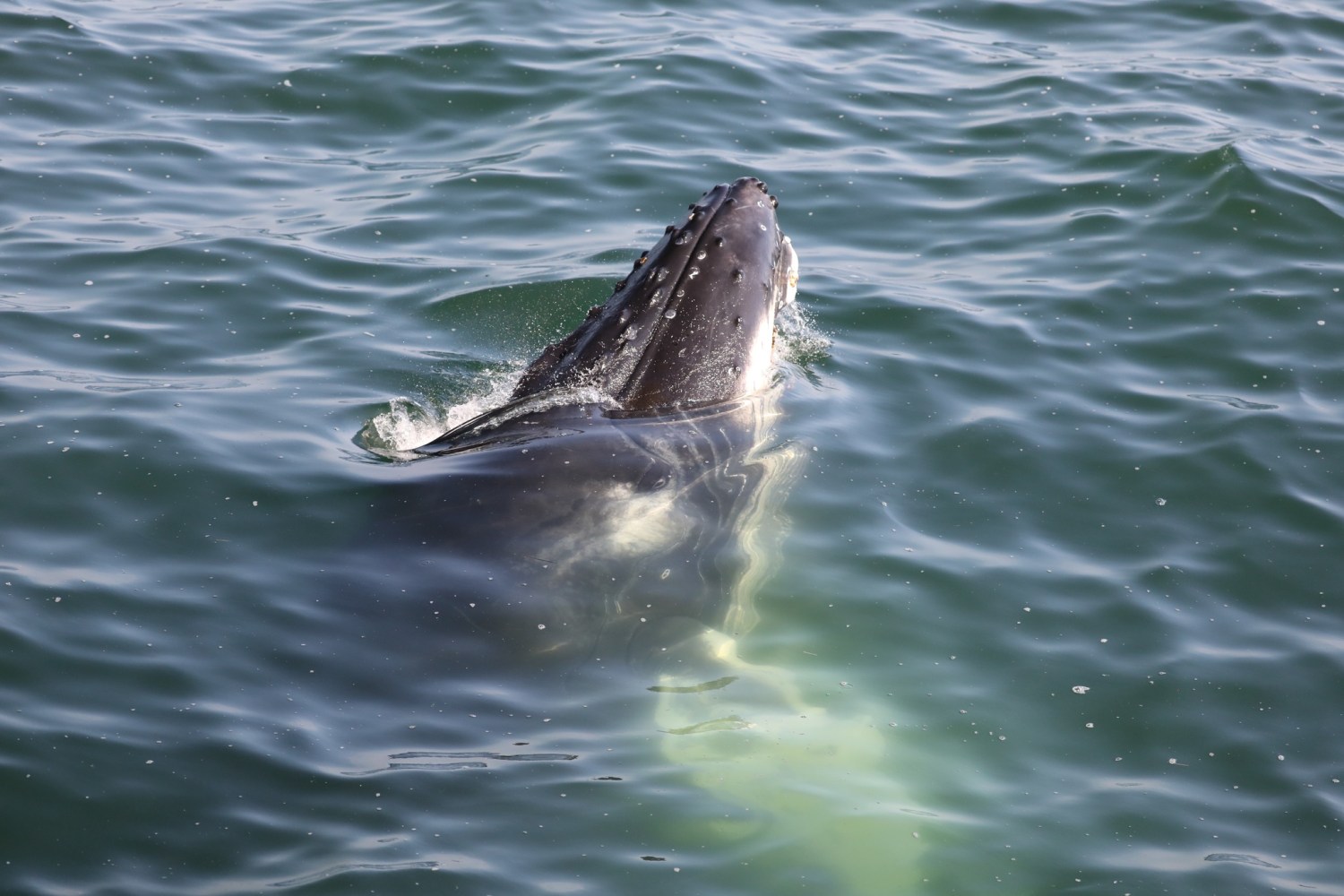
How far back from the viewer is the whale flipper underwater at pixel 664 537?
22.9 feet

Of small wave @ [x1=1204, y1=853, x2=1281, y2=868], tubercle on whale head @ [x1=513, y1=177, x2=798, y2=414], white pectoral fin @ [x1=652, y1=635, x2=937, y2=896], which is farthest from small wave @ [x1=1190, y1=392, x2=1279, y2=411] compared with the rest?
white pectoral fin @ [x1=652, y1=635, x2=937, y2=896]

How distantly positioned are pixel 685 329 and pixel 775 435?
0.94m

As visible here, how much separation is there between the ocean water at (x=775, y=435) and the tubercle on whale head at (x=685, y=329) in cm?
74

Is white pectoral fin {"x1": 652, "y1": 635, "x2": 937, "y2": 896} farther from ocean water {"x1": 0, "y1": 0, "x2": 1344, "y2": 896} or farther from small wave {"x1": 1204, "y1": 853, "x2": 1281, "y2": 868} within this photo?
small wave {"x1": 1204, "y1": 853, "x2": 1281, "y2": 868}

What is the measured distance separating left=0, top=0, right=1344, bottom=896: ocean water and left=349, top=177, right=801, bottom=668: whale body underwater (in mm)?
261

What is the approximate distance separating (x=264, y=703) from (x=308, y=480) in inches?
83.6

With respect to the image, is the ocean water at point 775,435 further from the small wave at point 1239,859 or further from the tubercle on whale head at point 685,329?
the tubercle on whale head at point 685,329

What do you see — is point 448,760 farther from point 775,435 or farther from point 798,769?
point 775,435

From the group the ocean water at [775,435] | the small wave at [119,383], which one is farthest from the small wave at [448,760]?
the small wave at [119,383]

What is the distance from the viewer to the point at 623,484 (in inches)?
316

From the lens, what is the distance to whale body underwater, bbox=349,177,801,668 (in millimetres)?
7453

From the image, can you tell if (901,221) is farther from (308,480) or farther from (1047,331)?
(308,480)

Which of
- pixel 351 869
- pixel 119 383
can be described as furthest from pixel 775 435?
pixel 119 383

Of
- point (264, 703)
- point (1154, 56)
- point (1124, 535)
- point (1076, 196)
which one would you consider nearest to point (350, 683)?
point (264, 703)
